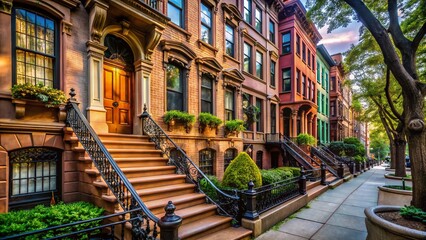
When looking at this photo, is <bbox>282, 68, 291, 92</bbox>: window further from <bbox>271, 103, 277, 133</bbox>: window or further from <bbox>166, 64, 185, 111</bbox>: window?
<bbox>166, 64, 185, 111</bbox>: window

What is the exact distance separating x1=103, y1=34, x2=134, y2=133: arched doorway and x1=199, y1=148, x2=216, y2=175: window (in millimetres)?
3505

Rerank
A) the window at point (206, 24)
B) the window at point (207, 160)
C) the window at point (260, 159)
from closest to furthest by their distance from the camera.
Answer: the window at point (207, 160), the window at point (206, 24), the window at point (260, 159)

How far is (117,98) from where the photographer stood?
7.94 m

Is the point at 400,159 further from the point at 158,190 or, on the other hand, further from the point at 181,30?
the point at 158,190

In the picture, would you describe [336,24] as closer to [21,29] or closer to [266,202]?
[266,202]

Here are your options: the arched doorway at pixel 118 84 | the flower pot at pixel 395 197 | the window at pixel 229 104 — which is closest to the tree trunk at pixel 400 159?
the flower pot at pixel 395 197

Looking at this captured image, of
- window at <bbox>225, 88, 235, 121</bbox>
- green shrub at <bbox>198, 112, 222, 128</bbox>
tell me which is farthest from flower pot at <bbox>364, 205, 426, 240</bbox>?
window at <bbox>225, 88, 235, 121</bbox>

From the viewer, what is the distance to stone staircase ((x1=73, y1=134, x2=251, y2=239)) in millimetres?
5137

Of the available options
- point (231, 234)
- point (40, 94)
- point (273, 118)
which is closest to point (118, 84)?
point (40, 94)

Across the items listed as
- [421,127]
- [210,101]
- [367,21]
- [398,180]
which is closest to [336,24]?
[367,21]

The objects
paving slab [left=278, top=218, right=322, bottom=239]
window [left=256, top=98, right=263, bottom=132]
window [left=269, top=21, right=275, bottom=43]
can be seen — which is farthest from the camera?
window [left=269, top=21, right=275, bottom=43]

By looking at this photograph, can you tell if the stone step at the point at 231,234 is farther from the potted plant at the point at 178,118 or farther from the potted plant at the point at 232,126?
the potted plant at the point at 232,126

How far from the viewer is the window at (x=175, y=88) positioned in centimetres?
927

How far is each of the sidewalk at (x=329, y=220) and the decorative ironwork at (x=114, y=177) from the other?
310cm
